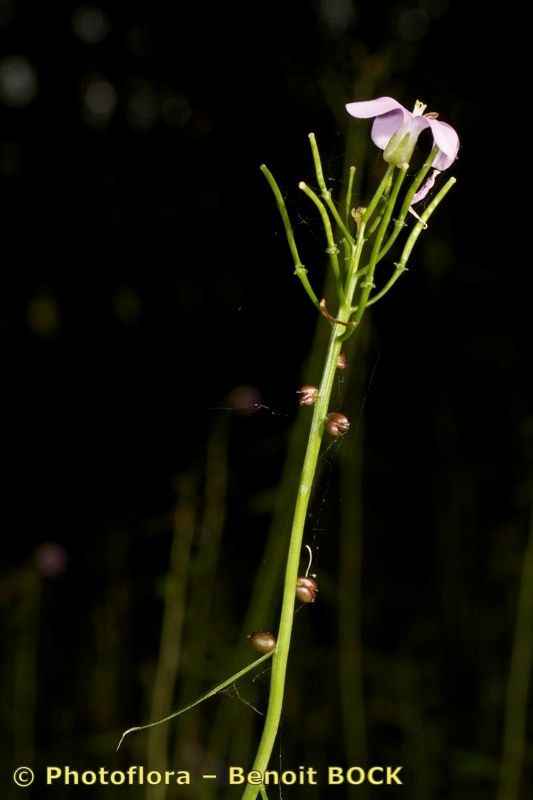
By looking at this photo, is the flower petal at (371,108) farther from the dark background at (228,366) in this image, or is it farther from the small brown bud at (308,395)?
the dark background at (228,366)

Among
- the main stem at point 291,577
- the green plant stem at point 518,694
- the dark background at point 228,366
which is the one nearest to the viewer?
the main stem at point 291,577

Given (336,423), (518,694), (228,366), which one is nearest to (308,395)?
(336,423)

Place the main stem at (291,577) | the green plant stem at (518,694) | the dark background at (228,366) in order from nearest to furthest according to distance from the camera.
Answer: the main stem at (291,577), the green plant stem at (518,694), the dark background at (228,366)

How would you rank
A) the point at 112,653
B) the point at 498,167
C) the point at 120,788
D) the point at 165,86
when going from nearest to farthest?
the point at 120,788 < the point at 112,653 < the point at 498,167 < the point at 165,86

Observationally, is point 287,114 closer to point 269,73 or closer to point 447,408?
point 269,73

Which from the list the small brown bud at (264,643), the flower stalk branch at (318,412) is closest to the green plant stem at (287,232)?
the flower stalk branch at (318,412)

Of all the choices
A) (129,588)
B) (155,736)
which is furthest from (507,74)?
(155,736)

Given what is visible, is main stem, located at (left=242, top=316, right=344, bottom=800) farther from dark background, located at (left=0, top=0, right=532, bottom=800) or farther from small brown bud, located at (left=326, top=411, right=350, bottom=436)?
dark background, located at (left=0, top=0, right=532, bottom=800)
